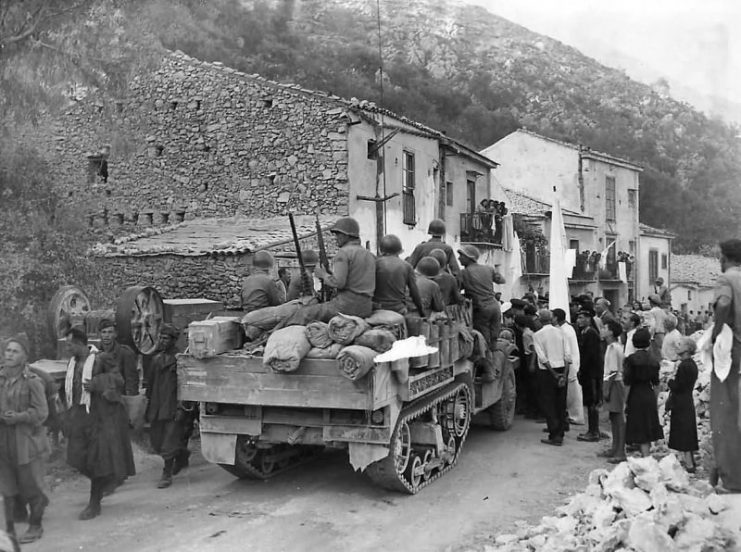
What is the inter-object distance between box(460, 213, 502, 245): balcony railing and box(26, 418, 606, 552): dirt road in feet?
54.5

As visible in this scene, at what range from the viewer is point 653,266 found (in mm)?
38469

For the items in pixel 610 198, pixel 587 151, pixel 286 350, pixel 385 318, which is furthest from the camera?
pixel 610 198

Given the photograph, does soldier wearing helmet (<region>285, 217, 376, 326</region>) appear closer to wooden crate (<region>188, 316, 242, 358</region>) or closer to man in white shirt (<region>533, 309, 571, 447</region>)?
wooden crate (<region>188, 316, 242, 358</region>)

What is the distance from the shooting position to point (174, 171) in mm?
19219

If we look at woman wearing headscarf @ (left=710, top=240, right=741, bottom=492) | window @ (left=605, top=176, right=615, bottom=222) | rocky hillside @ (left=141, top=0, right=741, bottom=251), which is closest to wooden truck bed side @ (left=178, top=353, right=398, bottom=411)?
woman wearing headscarf @ (left=710, top=240, right=741, bottom=492)

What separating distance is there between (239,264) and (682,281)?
28.5m

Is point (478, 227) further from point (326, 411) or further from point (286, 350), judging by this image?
point (286, 350)

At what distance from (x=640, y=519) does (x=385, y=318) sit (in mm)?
3024

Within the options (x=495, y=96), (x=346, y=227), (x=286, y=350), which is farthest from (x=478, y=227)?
(x=495, y=96)

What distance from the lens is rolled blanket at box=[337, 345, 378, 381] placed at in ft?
20.7

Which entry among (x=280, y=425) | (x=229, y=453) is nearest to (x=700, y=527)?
(x=280, y=425)

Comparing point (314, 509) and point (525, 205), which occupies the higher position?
point (525, 205)

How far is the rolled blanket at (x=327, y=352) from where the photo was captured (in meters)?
6.67

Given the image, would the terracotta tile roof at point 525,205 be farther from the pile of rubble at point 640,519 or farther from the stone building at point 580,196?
the pile of rubble at point 640,519
